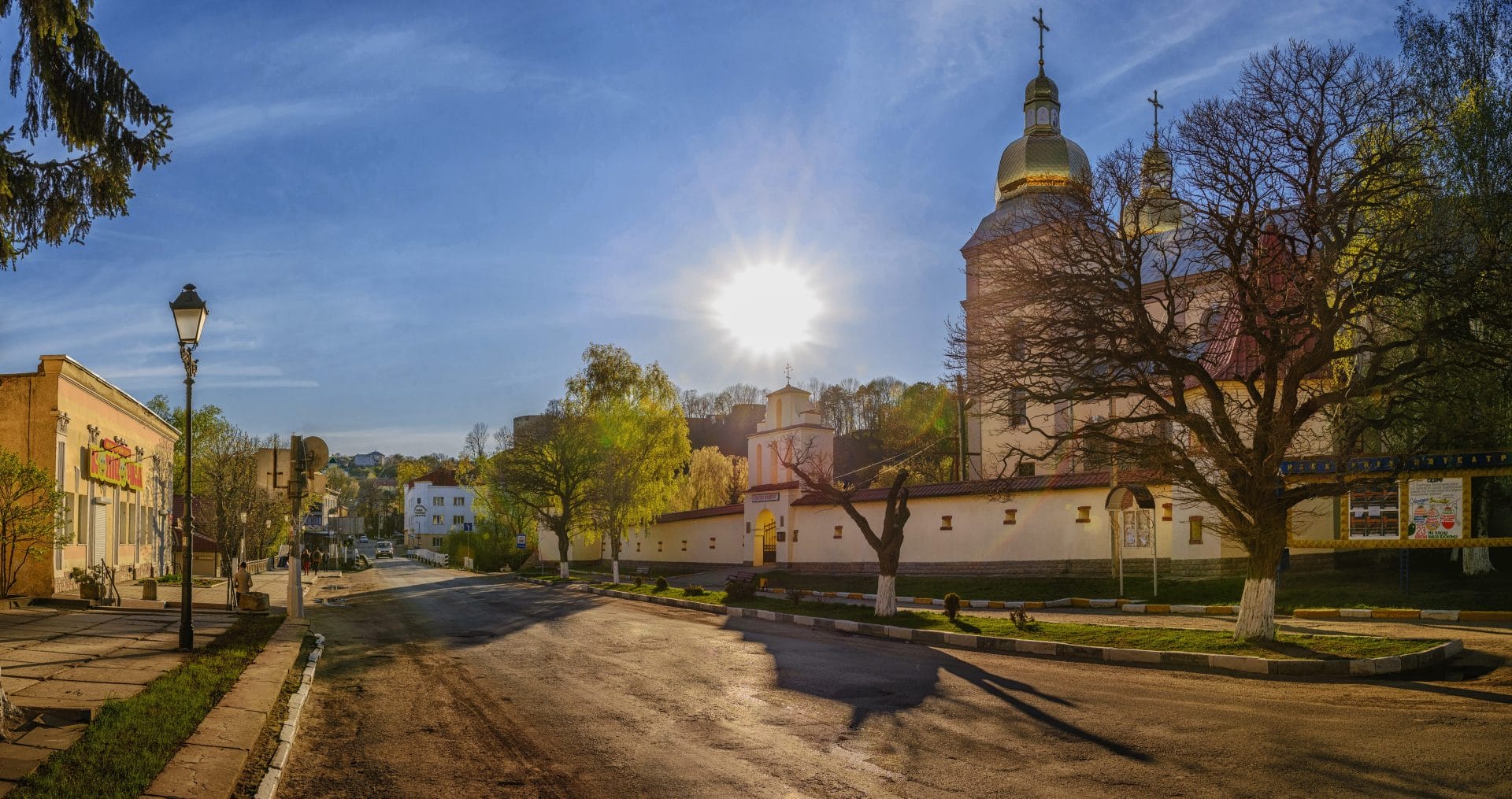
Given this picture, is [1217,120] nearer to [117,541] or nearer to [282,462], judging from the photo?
[282,462]

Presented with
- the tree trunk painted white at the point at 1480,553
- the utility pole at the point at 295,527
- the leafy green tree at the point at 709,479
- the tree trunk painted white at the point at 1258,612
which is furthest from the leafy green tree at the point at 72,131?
the leafy green tree at the point at 709,479

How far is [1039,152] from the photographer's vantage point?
4503 cm

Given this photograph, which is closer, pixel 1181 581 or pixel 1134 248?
pixel 1134 248

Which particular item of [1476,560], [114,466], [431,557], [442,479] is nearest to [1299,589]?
[1476,560]

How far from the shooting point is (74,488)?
80.7 feet

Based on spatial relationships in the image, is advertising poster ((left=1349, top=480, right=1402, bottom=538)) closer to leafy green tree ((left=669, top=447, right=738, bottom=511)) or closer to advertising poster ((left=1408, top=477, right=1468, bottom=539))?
advertising poster ((left=1408, top=477, right=1468, bottom=539))

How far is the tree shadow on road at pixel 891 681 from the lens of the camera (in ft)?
29.6

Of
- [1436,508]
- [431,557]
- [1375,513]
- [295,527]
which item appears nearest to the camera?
[295,527]

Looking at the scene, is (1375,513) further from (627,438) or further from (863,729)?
(627,438)

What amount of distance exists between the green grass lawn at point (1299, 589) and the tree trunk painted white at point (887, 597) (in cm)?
695

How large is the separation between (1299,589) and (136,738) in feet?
72.9

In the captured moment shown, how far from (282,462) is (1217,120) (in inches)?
681

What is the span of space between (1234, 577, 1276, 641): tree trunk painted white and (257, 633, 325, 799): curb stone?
11902 mm

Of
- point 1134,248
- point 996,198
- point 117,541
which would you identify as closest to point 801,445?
point 996,198
